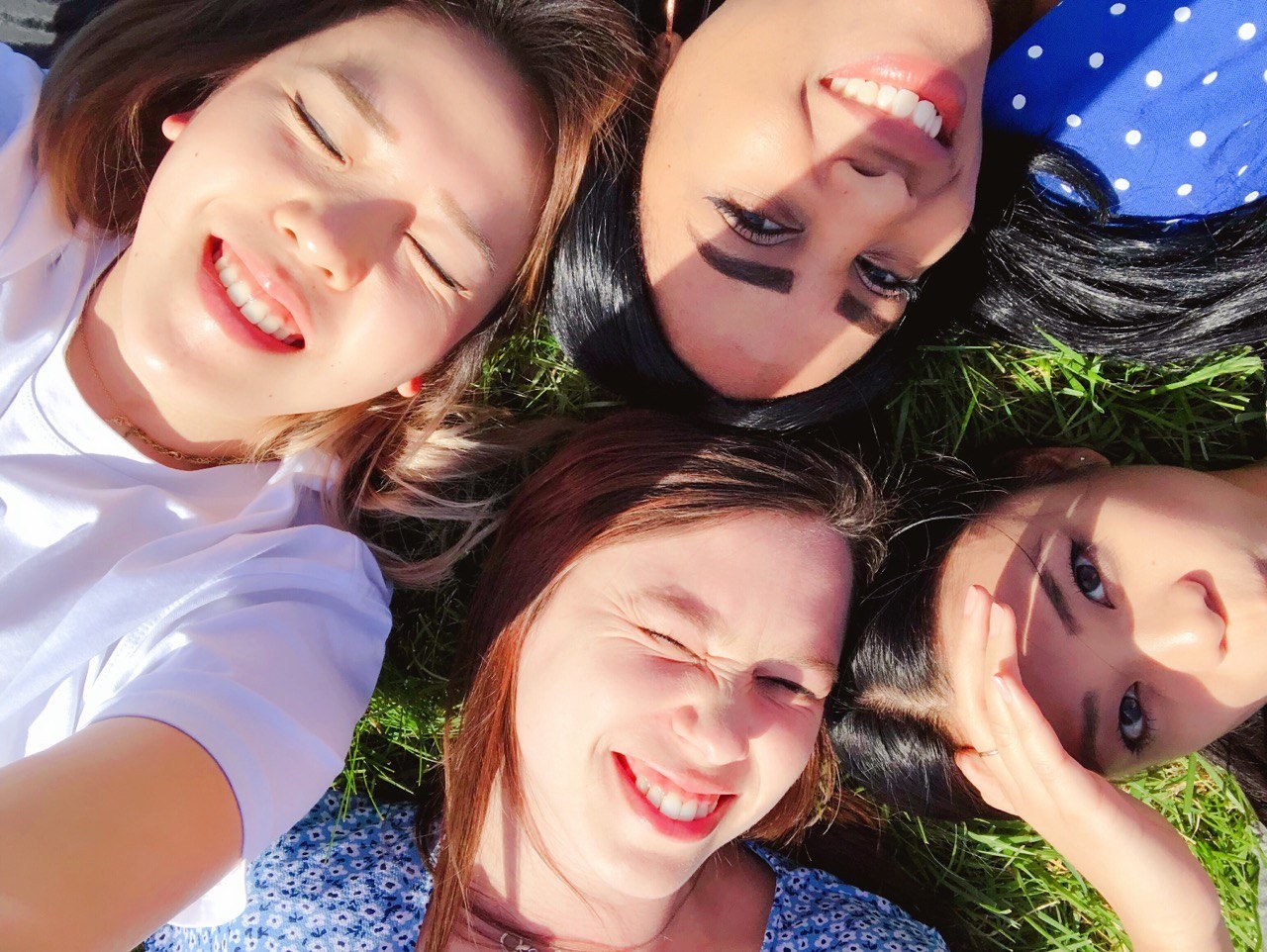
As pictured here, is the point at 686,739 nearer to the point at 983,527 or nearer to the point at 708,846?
the point at 708,846

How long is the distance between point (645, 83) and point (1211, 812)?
2781 mm

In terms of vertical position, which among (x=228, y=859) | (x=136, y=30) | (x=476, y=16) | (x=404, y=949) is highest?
(x=476, y=16)

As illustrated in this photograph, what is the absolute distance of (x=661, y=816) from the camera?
2.22m

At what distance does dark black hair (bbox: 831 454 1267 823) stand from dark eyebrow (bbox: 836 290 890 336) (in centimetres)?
62

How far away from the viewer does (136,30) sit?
246cm

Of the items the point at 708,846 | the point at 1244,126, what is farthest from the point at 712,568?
the point at 1244,126

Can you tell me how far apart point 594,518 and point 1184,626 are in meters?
1.38

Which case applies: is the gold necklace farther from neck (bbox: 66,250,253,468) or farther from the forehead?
the forehead

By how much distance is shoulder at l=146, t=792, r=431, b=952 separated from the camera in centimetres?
250

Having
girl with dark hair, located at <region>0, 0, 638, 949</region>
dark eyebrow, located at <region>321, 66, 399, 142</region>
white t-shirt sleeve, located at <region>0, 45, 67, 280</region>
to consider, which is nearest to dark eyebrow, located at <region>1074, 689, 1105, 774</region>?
girl with dark hair, located at <region>0, 0, 638, 949</region>

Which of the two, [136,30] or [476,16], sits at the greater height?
[476,16]

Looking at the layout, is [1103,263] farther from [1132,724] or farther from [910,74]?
[1132,724]

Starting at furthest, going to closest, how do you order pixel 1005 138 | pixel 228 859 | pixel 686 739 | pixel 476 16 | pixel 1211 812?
pixel 1211 812 < pixel 1005 138 < pixel 476 16 < pixel 686 739 < pixel 228 859

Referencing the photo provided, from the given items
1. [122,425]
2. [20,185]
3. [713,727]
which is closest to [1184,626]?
[713,727]
